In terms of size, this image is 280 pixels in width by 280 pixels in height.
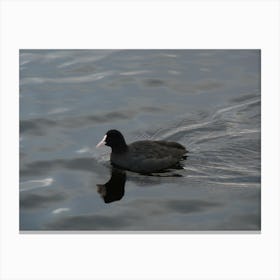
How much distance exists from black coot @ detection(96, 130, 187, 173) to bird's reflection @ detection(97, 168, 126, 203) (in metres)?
0.25

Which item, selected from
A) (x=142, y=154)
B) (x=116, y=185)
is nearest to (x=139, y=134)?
(x=142, y=154)

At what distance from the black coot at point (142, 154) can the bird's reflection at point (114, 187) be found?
251mm

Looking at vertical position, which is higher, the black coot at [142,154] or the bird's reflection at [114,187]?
the black coot at [142,154]

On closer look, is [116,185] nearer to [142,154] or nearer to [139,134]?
[142,154]

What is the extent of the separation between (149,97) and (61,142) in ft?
7.99

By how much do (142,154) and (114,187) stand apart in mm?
974

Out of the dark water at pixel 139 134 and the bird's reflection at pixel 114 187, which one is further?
the bird's reflection at pixel 114 187

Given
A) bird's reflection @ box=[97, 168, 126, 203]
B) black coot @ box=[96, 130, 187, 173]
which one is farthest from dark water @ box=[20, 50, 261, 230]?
black coot @ box=[96, 130, 187, 173]

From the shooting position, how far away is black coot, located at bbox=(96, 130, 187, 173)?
15383 mm

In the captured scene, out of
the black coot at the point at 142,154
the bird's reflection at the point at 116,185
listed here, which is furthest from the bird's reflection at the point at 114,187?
the black coot at the point at 142,154

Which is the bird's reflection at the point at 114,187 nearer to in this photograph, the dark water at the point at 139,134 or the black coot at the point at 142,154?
the dark water at the point at 139,134

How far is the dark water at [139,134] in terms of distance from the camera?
13.7m
